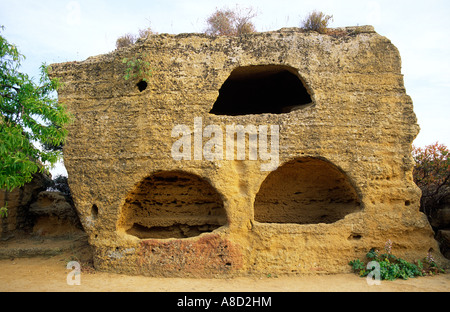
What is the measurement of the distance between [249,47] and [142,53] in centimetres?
211

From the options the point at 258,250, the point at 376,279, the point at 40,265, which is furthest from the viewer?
the point at 40,265

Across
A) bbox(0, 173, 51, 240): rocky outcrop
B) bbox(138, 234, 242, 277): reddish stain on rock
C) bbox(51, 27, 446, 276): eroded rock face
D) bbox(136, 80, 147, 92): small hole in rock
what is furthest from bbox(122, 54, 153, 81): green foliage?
bbox(0, 173, 51, 240): rocky outcrop

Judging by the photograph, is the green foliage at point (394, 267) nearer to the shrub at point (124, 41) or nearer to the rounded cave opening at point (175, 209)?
the rounded cave opening at point (175, 209)

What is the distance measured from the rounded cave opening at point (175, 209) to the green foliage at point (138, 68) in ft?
6.94

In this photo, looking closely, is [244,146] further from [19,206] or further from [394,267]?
[19,206]

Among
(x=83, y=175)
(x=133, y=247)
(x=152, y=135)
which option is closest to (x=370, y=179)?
(x=152, y=135)

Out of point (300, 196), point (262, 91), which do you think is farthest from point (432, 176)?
point (262, 91)

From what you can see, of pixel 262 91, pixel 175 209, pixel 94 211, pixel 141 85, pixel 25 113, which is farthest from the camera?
pixel 262 91

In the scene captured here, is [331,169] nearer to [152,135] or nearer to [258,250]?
[258,250]

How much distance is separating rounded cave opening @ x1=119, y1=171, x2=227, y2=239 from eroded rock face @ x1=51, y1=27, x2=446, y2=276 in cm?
33

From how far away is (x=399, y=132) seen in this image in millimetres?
6262

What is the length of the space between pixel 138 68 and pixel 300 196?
4.39 metres

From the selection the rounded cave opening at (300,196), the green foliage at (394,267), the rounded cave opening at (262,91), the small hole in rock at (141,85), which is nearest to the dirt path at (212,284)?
the green foliage at (394,267)

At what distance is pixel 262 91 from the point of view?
8.27 m
